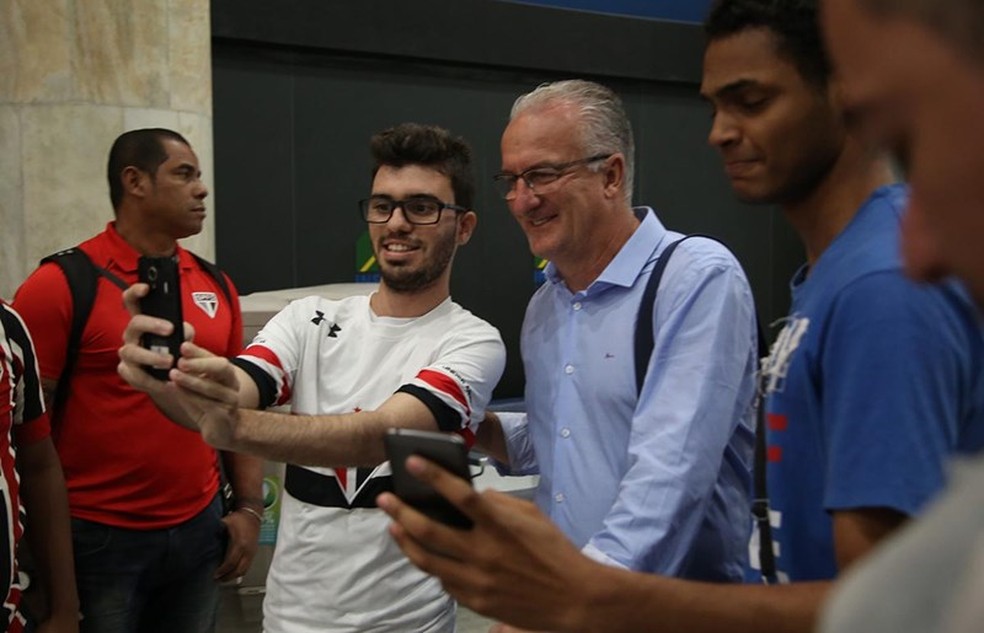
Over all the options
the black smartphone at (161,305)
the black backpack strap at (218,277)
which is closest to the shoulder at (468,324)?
the black smartphone at (161,305)

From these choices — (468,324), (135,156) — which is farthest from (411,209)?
(135,156)

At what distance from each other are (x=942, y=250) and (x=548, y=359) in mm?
1799

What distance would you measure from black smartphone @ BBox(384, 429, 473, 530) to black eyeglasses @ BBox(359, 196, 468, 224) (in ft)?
5.00

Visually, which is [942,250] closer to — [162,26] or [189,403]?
[189,403]

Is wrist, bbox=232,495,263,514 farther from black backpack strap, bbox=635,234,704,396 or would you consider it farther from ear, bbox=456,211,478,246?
black backpack strap, bbox=635,234,704,396

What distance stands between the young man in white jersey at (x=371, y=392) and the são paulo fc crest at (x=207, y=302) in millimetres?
1023

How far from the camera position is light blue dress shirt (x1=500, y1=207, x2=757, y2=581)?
1.91 metres

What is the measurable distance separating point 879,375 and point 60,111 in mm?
5181

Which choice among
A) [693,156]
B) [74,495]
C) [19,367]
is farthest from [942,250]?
[693,156]

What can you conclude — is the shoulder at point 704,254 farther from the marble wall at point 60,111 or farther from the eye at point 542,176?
the marble wall at point 60,111

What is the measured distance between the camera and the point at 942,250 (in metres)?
0.56

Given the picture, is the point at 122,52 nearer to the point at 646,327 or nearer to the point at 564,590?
the point at 646,327

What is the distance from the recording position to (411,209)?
2.79m

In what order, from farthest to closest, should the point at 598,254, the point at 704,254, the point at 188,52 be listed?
the point at 188,52, the point at 598,254, the point at 704,254
